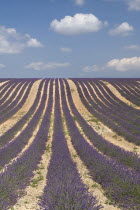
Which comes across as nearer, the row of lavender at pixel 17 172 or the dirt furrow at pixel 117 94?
the row of lavender at pixel 17 172

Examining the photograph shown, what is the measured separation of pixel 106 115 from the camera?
2625cm

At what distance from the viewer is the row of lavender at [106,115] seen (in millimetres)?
17405

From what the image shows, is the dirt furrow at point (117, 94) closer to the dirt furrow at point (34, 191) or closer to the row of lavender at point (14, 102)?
the row of lavender at point (14, 102)

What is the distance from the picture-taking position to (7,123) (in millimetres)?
23391

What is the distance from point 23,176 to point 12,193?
5.22 feet

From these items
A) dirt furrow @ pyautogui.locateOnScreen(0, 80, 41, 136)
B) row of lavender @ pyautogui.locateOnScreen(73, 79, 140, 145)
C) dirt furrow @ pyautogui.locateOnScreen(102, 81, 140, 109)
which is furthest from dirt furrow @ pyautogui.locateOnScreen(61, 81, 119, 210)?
dirt furrow @ pyautogui.locateOnScreen(102, 81, 140, 109)

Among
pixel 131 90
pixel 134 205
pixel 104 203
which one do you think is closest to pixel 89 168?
pixel 104 203

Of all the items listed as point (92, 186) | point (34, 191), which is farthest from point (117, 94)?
point (34, 191)

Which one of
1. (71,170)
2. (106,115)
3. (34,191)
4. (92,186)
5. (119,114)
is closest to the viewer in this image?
(34,191)

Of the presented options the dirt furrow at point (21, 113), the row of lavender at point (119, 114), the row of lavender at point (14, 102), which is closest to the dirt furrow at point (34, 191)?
the row of lavender at point (119, 114)

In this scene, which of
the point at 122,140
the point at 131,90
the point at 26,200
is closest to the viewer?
the point at 26,200

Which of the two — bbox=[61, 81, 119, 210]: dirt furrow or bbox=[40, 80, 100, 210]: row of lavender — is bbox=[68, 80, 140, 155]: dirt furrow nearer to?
bbox=[61, 81, 119, 210]: dirt furrow

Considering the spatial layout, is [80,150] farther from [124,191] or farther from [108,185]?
[124,191]

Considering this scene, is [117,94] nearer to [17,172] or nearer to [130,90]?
[130,90]
